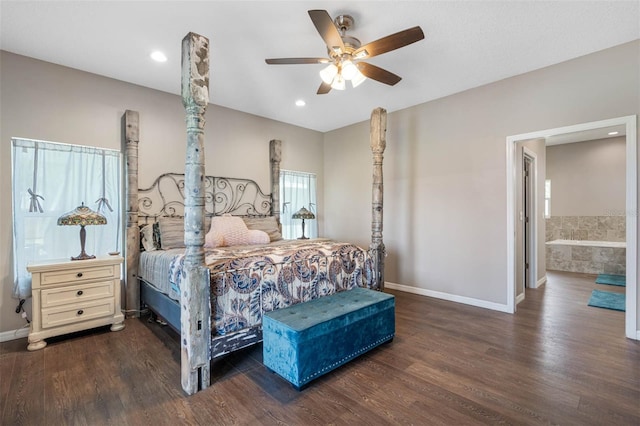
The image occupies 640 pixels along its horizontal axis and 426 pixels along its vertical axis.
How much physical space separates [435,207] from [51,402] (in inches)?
174

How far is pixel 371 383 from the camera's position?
213cm

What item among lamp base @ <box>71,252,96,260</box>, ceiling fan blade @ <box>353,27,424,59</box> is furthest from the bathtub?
lamp base @ <box>71,252,96,260</box>

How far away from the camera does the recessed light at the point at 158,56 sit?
2.92 meters

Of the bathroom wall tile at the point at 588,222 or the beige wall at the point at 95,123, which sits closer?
the beige wall at the point at 95,123

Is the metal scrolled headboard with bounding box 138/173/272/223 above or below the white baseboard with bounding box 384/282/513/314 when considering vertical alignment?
above

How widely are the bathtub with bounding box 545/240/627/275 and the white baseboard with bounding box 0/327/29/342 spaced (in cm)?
860

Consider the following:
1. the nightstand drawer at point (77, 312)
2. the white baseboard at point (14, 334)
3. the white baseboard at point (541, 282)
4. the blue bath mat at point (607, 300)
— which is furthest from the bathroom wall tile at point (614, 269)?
the white baseboard at point (14, 334)

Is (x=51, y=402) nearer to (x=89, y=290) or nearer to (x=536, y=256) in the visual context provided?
(x=89, y=290)

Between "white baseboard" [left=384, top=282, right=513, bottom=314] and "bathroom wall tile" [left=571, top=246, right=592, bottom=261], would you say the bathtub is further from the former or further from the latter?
"white baseboard" [left=384, top=282, right=513, bottom=314]

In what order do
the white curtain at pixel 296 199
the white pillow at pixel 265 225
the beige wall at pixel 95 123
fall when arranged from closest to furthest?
the beige wall at pixel 95 123 < the white pillow at pixel 265 225 < the white curtain at pixel 296 199

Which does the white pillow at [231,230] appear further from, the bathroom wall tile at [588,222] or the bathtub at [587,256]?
the bathroom wall tile at [588,222]

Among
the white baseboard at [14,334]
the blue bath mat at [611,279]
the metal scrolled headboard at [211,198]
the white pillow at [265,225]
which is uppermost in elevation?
the metal scrolled headboard at [211,198]

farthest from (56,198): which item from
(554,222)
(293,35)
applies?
(554,222)

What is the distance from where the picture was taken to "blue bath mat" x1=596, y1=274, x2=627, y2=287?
486 centimetres
